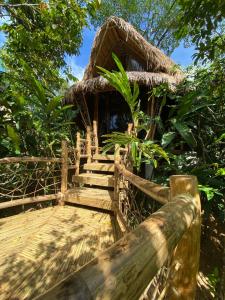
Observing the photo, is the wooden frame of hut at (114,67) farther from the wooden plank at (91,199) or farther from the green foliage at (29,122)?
the wooden plank at (91,199)

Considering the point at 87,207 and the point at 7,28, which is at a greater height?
the point at 7,28

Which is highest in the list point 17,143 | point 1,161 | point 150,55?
point 150,55

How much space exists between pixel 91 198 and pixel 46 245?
5.13ft

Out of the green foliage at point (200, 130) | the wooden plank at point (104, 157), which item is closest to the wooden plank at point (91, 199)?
the wooden plank at point (104, 157)

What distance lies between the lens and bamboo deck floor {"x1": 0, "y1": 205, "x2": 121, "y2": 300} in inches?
79.6

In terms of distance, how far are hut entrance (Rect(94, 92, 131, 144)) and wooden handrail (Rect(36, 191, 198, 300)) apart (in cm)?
767

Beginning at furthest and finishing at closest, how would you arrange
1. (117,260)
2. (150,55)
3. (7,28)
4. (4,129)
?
(150,55) → (4,129) → (7,28) → (117,260)

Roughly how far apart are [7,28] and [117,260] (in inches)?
220

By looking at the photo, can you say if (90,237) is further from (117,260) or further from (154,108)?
(154,108)

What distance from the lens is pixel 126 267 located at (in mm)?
523

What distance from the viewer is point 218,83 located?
431cm

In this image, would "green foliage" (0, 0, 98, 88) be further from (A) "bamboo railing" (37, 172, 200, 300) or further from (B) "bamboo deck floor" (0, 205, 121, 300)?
(A) "bamboo railing" (37, 172, 200, 300)

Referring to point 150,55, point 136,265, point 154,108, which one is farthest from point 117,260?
point 150,55


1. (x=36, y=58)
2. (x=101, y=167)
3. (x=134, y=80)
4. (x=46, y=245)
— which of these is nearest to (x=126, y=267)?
(x=46, y=245)
